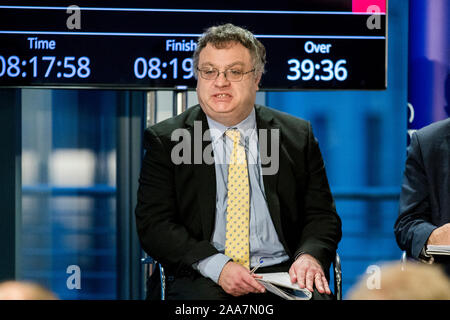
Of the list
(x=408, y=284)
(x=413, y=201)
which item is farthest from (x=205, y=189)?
(x=408, y=284)

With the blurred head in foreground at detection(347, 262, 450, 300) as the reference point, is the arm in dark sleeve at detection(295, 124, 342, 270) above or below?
above

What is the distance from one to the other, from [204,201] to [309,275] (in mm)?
537

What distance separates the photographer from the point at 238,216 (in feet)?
8.82

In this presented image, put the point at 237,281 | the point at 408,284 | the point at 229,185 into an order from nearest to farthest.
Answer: the point at 237,281 → the point at 229,185 → the point at 408,284

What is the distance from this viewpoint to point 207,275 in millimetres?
2549

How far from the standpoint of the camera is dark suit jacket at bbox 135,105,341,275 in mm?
2637

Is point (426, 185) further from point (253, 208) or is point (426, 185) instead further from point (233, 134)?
point (233, 134)

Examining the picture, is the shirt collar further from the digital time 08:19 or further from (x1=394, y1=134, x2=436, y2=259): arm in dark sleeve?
(x1=394, y1=134, x2=436, y2=259): arm in dark sleeve

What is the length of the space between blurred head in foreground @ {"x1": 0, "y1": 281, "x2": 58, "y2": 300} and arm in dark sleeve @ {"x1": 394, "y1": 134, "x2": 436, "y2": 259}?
2.09 metres

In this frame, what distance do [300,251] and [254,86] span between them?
725 millimetres

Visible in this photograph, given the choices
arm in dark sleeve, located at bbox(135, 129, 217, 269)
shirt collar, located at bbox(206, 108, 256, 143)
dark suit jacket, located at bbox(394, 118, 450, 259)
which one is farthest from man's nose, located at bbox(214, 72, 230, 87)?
dark suit jacket, located at bbox(394, 118, 450, 259)

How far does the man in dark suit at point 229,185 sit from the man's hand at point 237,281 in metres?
0.10

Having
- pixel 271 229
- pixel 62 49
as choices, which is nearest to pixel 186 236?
pixel 271 229
